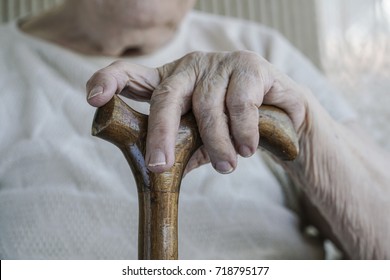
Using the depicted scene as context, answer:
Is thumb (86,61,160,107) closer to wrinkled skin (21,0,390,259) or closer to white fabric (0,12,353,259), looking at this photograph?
wrinkled skin (21,0,390,259)

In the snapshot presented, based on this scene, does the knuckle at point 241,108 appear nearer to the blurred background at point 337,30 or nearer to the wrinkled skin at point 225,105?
the wrinkled skin at point 225,105

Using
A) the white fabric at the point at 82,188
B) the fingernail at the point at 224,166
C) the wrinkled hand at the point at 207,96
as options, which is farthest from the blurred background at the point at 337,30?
the fingernail at the point at 224,166

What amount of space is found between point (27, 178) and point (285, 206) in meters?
0.44

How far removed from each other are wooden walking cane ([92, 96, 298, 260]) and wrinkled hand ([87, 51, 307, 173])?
0.01 meters

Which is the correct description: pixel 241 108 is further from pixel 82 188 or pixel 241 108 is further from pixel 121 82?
pixel 82 188

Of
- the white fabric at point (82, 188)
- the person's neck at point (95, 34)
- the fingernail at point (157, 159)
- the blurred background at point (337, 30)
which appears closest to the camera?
the fingernail at point (157, 159)

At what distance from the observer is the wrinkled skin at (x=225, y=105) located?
1.95 ft

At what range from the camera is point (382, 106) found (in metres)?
1.33

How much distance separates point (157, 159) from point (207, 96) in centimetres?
10

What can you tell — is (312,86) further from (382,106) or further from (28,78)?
(28,78)

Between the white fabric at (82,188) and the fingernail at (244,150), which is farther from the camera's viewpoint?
the white fabric at (82,188)

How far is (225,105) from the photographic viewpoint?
62 cm
